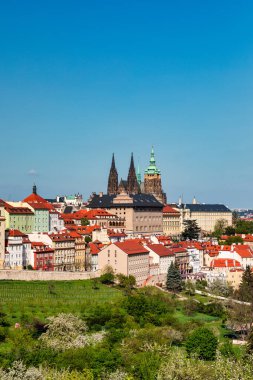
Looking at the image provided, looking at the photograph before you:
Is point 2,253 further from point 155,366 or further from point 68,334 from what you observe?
point 155,366

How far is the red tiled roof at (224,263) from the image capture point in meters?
100

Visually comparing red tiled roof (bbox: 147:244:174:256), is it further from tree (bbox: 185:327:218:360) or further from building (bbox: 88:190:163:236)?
tree (bbox: 185:327:218:360)

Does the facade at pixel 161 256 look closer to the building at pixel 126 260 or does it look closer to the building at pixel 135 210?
the building at pixel 126 260

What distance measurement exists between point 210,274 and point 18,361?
57022 mm

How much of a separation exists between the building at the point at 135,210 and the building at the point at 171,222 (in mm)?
9830

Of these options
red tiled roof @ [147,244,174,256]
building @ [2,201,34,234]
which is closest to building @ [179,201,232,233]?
building @ [2,201,34,234]

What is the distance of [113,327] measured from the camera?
6425 cm

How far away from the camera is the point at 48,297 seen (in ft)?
242

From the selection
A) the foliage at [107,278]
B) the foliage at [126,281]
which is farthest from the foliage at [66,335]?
the foliage at [107,278]

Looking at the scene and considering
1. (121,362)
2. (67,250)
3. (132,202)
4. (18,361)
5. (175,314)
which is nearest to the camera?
(18,361)

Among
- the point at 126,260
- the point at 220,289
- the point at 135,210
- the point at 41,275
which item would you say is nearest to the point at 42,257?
the point at 41,275

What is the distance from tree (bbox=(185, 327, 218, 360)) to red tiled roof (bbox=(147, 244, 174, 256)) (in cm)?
3647

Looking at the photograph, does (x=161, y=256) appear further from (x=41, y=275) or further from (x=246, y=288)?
(x=41, y=275)

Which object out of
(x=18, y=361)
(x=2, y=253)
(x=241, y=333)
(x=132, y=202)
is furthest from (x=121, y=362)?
(x=132, y=202)
